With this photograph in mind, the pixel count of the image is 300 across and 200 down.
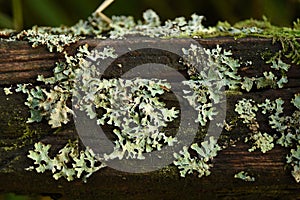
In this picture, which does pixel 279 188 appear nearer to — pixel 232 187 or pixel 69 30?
pixel 232 187

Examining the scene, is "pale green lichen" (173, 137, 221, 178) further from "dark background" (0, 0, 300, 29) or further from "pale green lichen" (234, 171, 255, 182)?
"dark background" (0, 0, 300, 29)

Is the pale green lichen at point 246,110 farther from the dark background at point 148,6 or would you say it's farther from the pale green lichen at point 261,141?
the dark background at point 148,6

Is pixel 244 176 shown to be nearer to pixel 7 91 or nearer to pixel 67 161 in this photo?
pixel 67 161

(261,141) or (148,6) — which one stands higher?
(148,6)

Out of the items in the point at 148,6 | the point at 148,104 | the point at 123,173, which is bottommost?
the point at 123,173

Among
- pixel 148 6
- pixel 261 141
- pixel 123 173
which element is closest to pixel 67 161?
pixel 123 173

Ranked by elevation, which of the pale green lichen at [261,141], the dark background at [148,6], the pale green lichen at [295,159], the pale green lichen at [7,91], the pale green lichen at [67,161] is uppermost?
the dark background at [148,6]

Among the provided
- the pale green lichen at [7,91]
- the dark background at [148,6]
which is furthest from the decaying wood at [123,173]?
the dark background at [148,6]
